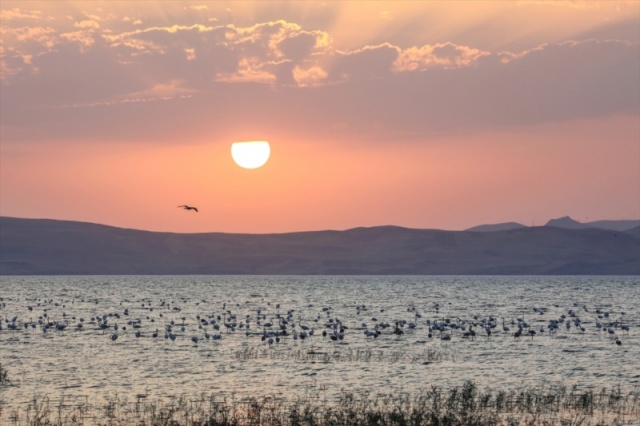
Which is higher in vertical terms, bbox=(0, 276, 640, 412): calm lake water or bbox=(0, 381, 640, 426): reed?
bbox=(0, 276, 640, 412): calm lake water

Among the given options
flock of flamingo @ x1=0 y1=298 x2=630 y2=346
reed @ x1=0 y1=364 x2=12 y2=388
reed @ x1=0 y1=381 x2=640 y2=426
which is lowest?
reed @ x1=0 y1=381 x2=640 y2=426

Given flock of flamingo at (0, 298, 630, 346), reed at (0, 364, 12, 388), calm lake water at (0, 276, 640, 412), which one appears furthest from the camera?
flock of flamingo at (0, 298, 630, 346)

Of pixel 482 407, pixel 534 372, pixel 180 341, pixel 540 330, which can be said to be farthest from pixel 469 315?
pixel 482 407

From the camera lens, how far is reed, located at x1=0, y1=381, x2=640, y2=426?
29938 mm

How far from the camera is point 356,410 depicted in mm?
31375

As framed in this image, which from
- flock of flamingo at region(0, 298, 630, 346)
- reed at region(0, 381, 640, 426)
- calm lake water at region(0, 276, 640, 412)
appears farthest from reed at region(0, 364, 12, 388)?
flock of flamingo at region(0, 298, 630, 346)

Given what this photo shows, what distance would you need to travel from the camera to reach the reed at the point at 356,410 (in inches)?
1179

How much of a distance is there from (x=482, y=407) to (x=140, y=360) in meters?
22.7

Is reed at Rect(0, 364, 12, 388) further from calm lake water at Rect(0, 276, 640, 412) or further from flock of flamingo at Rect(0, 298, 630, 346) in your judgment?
flock of flamingo at Rect(0, 298, 630, 346)

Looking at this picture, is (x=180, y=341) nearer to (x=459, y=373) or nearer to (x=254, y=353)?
(x=254, y=353)

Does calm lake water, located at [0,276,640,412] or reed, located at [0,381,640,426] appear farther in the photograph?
calm lake water, located at [0,276,640,412]

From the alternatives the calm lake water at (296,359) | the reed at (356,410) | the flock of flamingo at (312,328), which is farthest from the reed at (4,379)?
the flock of flamingo at (312,328)

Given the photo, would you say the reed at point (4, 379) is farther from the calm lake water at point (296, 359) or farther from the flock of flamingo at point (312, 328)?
the flock of flamingo at point (312, 328)

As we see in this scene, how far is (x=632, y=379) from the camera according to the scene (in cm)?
4312
